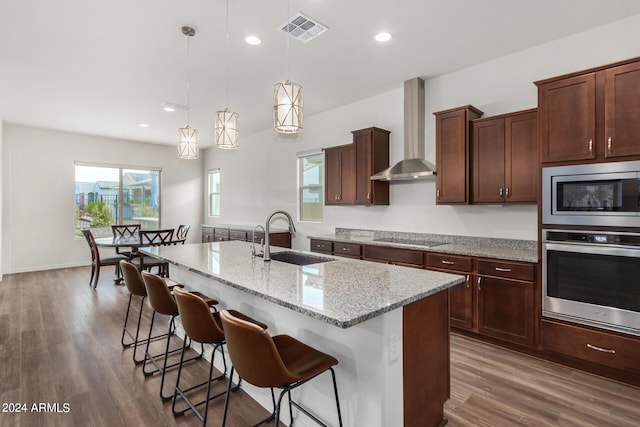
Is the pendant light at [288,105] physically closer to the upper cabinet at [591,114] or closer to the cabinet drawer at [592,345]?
the upper cabinet at [591,114]

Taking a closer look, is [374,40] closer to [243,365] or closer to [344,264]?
[344,264]

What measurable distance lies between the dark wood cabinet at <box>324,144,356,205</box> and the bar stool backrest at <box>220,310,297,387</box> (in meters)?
3.37

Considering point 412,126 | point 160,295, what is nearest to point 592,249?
point 412,126

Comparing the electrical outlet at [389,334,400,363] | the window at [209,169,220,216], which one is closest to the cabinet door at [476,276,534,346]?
the electrical outlet at [389,334,400,363]

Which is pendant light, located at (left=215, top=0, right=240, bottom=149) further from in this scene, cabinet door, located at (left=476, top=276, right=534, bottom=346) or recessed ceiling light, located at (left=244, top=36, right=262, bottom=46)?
cabinet door, located at (left=476, top=276, right=534, bottom=346)

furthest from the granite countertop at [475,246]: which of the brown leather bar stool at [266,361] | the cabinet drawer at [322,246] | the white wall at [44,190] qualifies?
the white wall at [44,190]

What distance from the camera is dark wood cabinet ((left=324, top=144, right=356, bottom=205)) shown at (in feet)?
15.2

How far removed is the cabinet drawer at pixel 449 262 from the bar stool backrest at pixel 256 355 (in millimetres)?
2406

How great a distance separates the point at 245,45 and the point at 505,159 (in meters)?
2.87

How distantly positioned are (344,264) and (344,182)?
246 centimetres

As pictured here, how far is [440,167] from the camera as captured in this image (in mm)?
3695

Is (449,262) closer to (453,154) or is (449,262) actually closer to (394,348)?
(453,154)

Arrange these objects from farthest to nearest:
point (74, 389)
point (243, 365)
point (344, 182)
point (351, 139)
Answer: point (351, 139) < point (344, 182) < point (74, 389) < point (243, 365)

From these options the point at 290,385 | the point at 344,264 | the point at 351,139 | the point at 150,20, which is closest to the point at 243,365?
the point at 290,385
